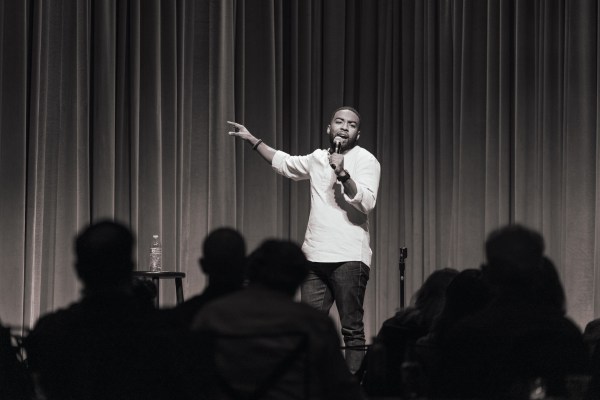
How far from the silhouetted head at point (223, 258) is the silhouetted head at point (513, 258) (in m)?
0.68

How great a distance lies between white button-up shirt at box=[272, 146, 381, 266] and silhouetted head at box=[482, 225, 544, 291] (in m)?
1.85

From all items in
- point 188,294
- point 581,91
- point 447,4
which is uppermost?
point 447,4

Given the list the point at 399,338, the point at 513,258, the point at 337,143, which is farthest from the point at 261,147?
the point at 513,258

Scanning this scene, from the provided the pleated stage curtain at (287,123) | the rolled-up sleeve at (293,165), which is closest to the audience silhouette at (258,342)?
the rolled-up sleeve at (293,165)

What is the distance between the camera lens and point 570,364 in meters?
2.13

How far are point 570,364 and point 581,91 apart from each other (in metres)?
4.30

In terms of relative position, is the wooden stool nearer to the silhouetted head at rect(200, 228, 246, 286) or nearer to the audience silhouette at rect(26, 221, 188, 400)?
the silhouetted head at rect(200, 228, 246, 286)

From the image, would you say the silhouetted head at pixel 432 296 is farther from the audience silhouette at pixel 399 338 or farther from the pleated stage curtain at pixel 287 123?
the pleated stage curtain at pixel 287 123

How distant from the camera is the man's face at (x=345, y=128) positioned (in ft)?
14.4

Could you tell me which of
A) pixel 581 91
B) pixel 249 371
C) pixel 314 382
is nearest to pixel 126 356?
pixel 249 371

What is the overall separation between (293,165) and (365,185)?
0.50 meters

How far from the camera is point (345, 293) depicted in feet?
13.6

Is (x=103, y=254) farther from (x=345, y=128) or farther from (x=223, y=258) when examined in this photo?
(x=345, y=128)

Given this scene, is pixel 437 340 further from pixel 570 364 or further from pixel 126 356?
pixel 126 356
